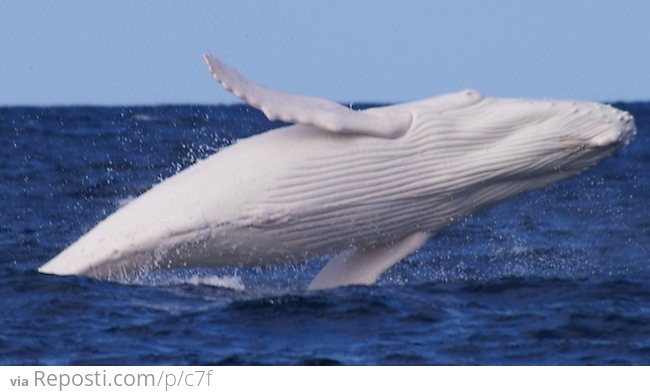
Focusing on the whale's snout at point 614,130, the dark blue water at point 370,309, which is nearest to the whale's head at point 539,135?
the whale's snout at point 614,130

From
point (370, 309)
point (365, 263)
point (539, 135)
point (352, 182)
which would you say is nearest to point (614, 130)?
point (539, 135)

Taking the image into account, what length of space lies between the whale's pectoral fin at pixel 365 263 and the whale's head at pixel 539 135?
99 centimetres

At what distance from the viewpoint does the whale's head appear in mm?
14930

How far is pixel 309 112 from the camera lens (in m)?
14.1

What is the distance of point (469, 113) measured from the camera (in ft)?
49.7

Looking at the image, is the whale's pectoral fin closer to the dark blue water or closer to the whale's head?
the dark blue water

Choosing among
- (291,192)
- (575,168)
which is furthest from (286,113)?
(575,168)

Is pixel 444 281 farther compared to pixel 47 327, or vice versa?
pixel 444 281

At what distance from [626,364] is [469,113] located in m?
3.57

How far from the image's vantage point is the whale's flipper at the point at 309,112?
13867 mm

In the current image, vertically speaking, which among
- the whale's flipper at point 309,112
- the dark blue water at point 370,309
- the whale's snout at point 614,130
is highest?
the whale's flipper at point 309,112

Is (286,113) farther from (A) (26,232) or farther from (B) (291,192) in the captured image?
(A) (26,232)

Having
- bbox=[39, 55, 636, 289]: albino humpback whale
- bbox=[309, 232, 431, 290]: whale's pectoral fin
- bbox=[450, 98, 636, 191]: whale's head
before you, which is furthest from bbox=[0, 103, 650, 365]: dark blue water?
bbox=[450, 98, 636, 191]: whale's head

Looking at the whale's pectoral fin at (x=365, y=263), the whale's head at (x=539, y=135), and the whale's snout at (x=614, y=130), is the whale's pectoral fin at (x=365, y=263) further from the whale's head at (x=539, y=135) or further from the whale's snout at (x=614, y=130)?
the whale's snout at (x=614, y=130)
